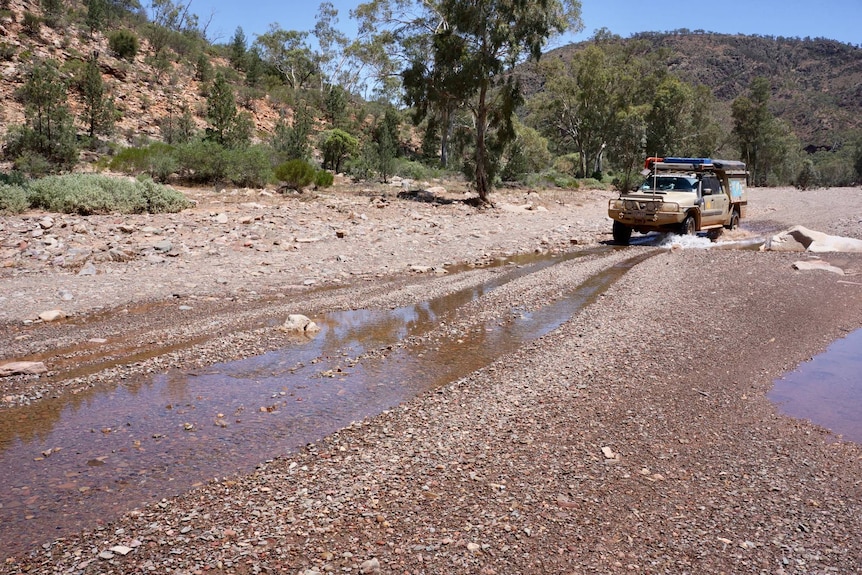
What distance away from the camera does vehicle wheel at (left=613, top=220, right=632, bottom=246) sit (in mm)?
18469

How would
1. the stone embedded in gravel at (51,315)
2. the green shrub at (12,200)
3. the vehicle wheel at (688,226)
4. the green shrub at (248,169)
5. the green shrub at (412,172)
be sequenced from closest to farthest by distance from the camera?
the stone embedded in gravel at (51,315) < the green shrub at (12,200) < the vehicle wheel at (688,226) < the green shrub at (248,169) < the green shrub at (412,172)

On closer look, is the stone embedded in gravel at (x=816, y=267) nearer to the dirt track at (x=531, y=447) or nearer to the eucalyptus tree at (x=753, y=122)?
the dirt track at (x=531, y=447)

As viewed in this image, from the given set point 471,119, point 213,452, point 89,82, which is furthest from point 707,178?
point 471,119

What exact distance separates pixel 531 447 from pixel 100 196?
14967mm

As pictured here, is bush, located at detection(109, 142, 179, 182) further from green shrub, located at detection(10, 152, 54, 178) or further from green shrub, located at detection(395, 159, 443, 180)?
green shrub, located at detection(395, 159, 443, 180)

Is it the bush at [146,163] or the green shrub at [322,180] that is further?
the green shrub at [322,180]

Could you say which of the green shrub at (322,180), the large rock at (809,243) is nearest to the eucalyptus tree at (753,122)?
the green shrub at (322,180)

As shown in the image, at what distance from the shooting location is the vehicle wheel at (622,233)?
727 inches

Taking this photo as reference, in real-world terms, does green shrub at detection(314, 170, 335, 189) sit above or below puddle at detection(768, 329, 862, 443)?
above

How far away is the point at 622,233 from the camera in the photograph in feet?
61.0

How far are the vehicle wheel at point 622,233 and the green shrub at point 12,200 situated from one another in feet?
50.4

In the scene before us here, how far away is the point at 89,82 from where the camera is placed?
2745 cm

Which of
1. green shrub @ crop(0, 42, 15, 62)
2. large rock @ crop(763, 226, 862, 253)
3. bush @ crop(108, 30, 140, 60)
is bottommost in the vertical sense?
large rock @ crop(763, 226, 862, 253)

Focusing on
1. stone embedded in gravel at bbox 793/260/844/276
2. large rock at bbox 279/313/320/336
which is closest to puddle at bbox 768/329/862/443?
stone embedded in gravel at bbox 793/260/844/276
